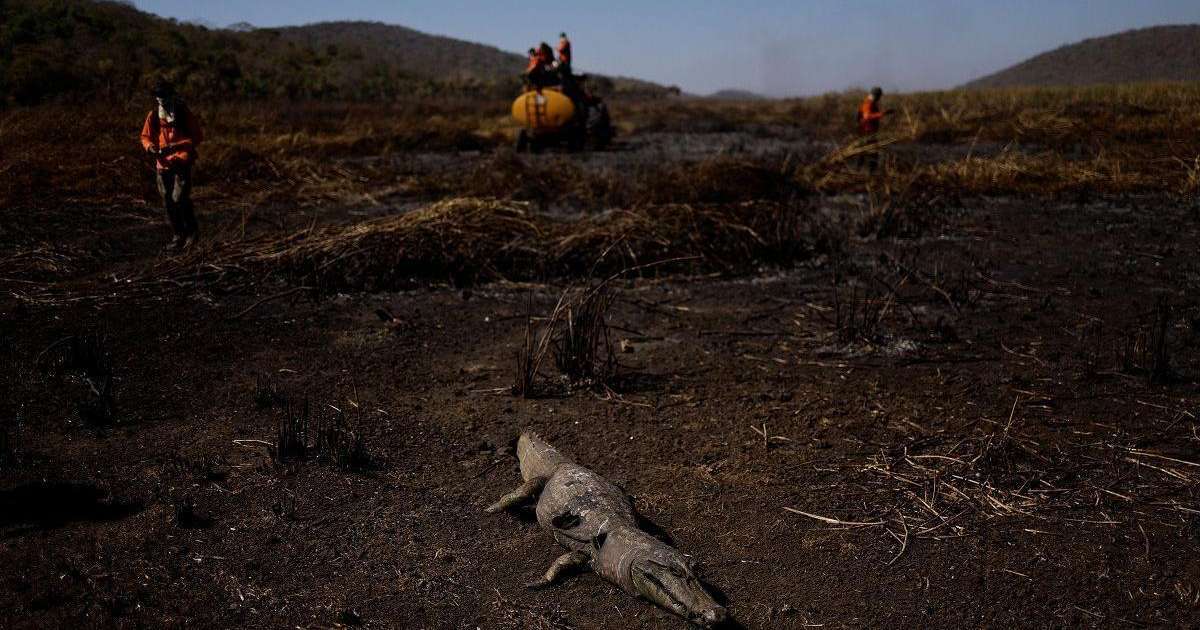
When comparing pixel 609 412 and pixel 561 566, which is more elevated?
pixel 609 412

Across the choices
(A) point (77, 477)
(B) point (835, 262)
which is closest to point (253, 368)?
(A) point (77, 477)

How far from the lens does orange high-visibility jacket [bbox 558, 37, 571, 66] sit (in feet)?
47.6

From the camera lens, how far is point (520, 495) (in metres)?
3.45

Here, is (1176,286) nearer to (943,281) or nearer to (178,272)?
(943,281)

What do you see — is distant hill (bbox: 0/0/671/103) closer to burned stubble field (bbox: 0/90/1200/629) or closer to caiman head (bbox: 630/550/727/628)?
burned stubble field (bbox: 0/90/1200/629)

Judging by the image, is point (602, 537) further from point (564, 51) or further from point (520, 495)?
point (564, 51)

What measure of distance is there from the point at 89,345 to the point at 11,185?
655 cm

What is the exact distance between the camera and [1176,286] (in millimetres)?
6512

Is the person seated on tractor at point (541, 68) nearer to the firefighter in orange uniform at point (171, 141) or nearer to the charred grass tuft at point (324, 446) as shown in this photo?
the firefighter in orange uniform at point (171, 141)

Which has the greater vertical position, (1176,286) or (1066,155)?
(1066,155)

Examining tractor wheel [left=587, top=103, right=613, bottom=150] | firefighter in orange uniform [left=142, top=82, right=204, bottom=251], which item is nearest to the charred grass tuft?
firefighter in orange uniform [left=142, top=82, right=204, bottom=251]

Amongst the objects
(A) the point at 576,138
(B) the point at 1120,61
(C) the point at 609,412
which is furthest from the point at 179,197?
(B) the point at 1120,61

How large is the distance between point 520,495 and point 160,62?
32991 millimetres

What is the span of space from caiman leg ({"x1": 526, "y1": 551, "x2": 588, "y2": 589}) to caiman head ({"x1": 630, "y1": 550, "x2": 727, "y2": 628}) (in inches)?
12.6
